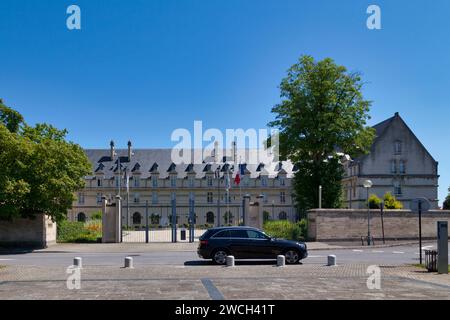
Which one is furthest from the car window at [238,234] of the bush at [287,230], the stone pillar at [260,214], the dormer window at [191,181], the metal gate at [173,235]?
the dormer window at [191,181]

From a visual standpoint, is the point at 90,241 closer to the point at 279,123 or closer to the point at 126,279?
the point at 279,123

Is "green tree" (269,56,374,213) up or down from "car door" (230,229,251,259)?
up

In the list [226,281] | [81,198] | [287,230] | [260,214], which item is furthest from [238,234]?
[81,198]

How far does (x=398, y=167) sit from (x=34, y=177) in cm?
5266

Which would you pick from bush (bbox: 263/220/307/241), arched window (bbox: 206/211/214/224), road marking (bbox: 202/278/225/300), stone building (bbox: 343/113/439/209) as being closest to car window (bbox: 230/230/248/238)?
road marking (bbox: 202/278/225/300)

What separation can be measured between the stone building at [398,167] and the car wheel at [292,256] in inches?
2003

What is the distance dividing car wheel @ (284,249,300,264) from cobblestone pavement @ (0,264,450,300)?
102 centimetres

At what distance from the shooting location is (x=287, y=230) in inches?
1432

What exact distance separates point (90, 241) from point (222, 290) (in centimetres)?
2555

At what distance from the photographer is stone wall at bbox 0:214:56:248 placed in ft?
108

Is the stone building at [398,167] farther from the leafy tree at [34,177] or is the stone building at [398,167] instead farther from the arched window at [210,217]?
the leafy tree at [34,177]

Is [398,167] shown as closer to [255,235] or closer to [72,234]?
[72,234]

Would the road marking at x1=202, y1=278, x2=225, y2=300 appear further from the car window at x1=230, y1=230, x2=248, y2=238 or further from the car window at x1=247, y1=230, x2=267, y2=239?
the car window at x1=247, y1=230, x2=267, y2=239
